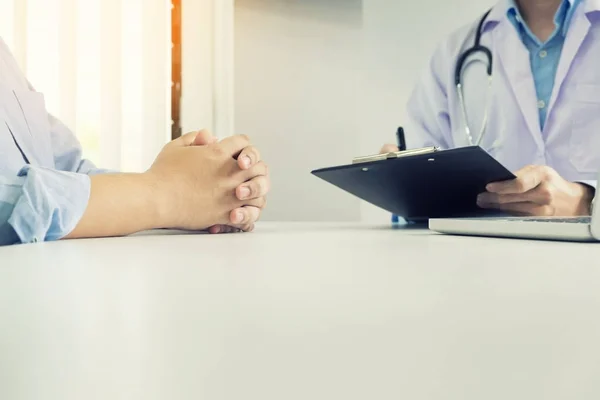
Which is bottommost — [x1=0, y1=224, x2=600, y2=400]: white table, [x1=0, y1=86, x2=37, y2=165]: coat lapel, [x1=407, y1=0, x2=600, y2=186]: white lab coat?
[x1=0, y1=224, x2=600, y2=400]: white table

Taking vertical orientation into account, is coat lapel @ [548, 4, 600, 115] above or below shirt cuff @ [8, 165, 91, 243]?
above

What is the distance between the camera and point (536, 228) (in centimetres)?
44

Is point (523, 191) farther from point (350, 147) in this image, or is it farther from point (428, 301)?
point (350, 147)

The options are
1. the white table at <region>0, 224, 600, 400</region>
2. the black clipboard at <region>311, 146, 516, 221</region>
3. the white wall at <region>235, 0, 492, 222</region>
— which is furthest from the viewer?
the white wall at <region>235, 0, 492, 222</region>

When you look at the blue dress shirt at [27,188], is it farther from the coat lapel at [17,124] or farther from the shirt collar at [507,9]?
the shirt collar at [507,9]

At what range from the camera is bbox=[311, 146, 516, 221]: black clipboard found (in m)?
0.55

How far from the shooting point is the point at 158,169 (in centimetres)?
62

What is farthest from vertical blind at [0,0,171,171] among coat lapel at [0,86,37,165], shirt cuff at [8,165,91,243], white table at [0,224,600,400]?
white table at [0,224,600,400]

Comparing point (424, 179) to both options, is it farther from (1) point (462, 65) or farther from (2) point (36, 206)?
(1) point (462, 65)

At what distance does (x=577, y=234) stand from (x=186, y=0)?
4.43 feet

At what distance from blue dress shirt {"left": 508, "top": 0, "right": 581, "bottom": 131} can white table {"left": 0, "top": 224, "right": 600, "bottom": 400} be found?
99cm

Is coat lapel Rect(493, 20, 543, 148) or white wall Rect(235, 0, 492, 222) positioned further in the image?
white wall Rect(235, 0, 492, 222)

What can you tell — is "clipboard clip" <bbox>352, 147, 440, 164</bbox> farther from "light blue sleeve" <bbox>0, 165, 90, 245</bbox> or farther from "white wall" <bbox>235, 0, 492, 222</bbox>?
"white wall" <bbox>235, 0, 492, 222</bbox>

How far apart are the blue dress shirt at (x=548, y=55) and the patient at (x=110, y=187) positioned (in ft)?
2.47
